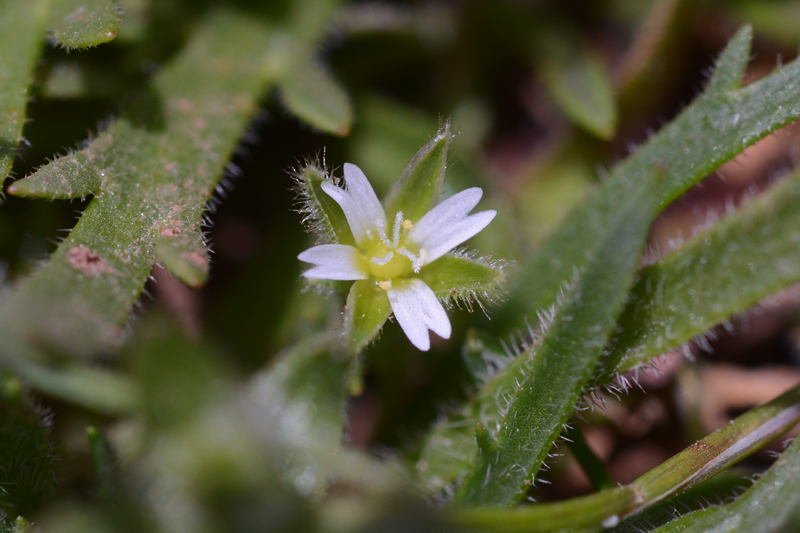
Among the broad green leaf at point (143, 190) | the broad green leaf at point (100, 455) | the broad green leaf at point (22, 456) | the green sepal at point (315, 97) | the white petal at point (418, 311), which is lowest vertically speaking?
the broad green leaf at point (22, 456)

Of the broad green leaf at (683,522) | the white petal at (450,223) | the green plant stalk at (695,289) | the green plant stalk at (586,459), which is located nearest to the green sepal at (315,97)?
the white petal at (450,223)

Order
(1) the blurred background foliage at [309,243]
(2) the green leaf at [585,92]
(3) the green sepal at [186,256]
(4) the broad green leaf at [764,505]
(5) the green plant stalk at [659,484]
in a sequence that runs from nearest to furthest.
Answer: (1) the blurred background foliage at [309,243] → (5) the green plant stalk at [659,484] → (4) the broad green leaf at [764,505] → (3) the green sepal at [186,256] → (2) the green leaf at [585,92]

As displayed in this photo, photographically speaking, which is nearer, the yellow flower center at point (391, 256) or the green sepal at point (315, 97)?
the yellow flower center at point (391, 256)

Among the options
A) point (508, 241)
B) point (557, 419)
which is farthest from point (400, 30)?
point (557, 419)

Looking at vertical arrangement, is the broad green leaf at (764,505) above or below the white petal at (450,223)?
below

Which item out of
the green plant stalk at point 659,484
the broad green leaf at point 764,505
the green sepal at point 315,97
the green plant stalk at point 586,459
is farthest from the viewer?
the green sepal at point 315,97

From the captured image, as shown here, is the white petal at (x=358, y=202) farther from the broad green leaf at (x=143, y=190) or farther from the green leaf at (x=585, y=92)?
the green leaf at (x=585, y=92)

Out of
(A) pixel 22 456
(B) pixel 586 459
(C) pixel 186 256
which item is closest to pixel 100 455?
(A) pixel 22 456
